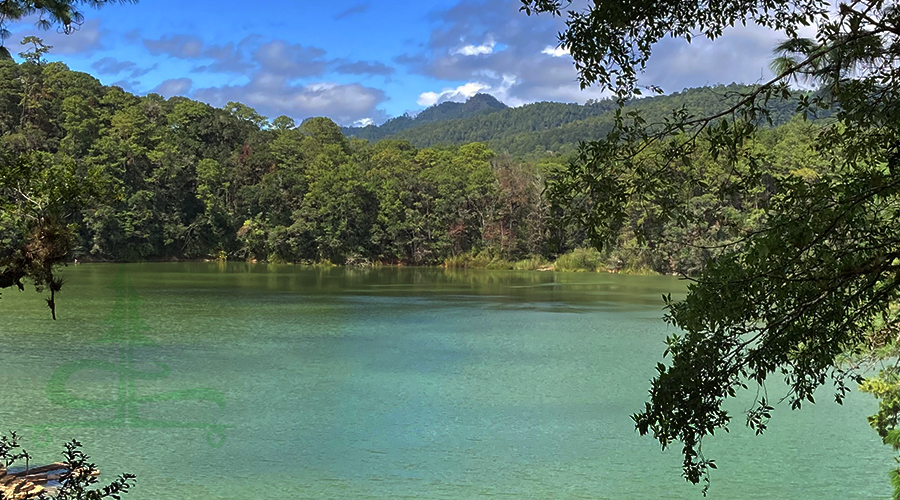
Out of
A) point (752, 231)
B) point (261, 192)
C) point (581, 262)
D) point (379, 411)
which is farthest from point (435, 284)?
point (752, 231)

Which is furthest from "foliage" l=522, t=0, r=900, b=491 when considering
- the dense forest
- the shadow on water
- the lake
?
the dense forest

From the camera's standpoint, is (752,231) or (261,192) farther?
(261,192)

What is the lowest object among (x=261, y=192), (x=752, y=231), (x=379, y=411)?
(x=379, y=411)

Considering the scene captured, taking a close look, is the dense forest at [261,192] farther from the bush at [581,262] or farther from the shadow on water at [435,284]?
the shadow on water at [435,284]

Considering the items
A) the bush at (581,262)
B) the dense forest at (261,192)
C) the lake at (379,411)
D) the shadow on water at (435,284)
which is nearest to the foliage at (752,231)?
the lake at (379,411)

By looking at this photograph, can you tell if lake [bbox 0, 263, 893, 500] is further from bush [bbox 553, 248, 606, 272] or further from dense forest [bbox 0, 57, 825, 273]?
dense forest [bbox 0, 57, 825, 273]

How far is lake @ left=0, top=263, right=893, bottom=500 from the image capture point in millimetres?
6172

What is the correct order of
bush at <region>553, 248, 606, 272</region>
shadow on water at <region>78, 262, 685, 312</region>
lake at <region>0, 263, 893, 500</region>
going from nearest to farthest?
lake at <region>0, 263, 893, 500</region>
shadow on water at <region>78, 262, 685, 312</region>
bush at <region>553, 248, 606, 272</region>

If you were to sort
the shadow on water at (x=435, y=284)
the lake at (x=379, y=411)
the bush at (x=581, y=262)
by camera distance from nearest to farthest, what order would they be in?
the lake at (x=379, y=411) < the shadow on water at (x=435, y=284) < the bush at (x=581, y=262)

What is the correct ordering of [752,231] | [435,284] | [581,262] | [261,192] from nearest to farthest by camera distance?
[752,231]
[435,284]
[581,262]
[261,192]

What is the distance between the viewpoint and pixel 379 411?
8.21m

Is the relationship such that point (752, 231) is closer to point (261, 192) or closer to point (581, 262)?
point (581, 262)

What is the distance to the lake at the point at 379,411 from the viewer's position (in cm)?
617

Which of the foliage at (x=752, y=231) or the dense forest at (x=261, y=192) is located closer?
the foliage at (x=752, y=231)
